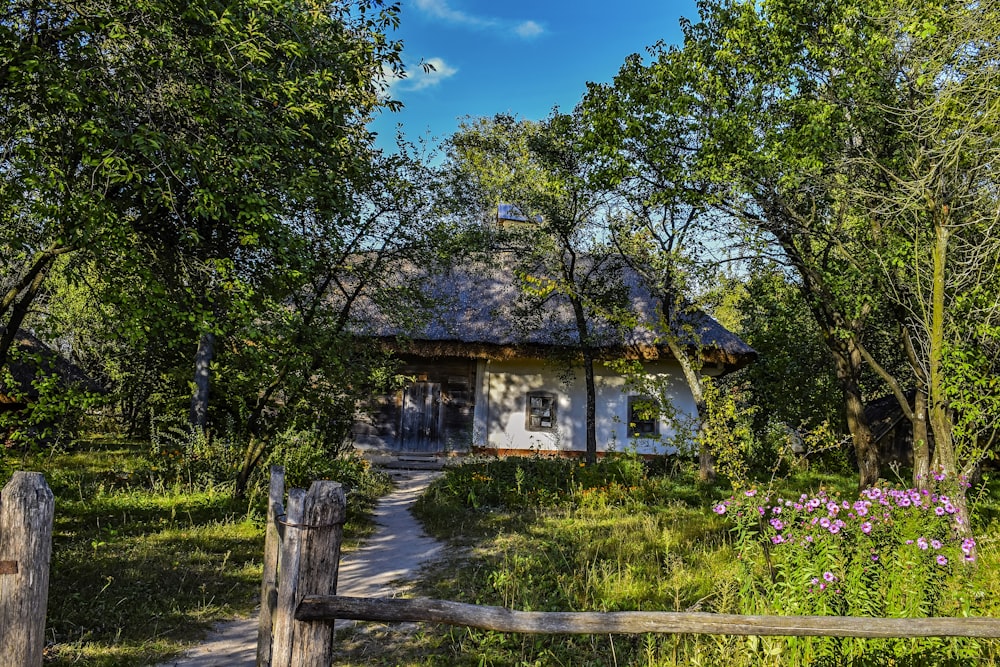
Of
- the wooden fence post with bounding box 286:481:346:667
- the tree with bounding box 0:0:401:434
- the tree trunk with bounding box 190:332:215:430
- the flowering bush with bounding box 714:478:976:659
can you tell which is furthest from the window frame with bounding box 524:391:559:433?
the wooden fence post with bounding box 286:481:346:667

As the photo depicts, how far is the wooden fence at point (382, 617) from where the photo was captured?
256cm

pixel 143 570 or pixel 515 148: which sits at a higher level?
pixel 515 148

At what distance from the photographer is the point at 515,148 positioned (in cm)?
1277

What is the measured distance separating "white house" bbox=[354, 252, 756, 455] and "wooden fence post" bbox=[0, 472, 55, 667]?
46.9ft

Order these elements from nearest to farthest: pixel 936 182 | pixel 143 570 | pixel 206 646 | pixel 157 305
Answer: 1. pixel 206 646
2. pixel 157 305
3. pixel 143 570
4. pixel 936 182

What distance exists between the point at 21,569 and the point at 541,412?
15.7m

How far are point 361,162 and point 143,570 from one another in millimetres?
5518

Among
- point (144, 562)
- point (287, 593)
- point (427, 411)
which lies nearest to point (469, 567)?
point (144, 562)

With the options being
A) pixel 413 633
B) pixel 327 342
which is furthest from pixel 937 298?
pixel 327 342

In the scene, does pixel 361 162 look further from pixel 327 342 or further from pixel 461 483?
pixel 461 483

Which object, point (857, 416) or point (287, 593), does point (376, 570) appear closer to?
point (287, 593)

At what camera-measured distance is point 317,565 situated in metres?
2.61

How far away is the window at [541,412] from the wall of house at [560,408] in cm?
7

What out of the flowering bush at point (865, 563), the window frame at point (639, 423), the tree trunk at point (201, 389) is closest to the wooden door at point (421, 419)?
the window frame at point (639, 423)
